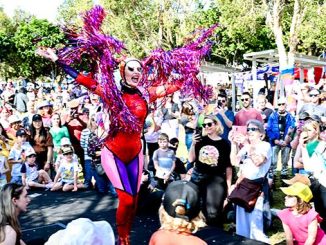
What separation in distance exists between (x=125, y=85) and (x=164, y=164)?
8.89 ft

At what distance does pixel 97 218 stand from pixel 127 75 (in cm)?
243

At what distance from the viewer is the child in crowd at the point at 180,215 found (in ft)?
7.89

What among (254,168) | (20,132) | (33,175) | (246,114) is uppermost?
(246,114)

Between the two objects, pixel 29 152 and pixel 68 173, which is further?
pixel 68 173

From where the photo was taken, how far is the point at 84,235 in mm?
1985

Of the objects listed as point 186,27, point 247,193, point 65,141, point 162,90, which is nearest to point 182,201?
point 162,90

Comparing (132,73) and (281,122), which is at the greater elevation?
(132,73)

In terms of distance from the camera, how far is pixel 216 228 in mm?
5156

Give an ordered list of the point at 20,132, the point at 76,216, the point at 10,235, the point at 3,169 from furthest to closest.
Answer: the point at 20,132 → the point at 3,169 → the point at 76,216 → the point at 10,235

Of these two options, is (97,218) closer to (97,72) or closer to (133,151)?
(133,151)

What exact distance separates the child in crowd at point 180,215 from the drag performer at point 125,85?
1488 mm

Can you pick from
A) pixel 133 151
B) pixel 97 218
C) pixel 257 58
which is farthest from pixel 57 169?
pixel 257 58

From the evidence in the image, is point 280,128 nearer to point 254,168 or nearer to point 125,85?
point 254,168

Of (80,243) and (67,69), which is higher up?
(67,69)
